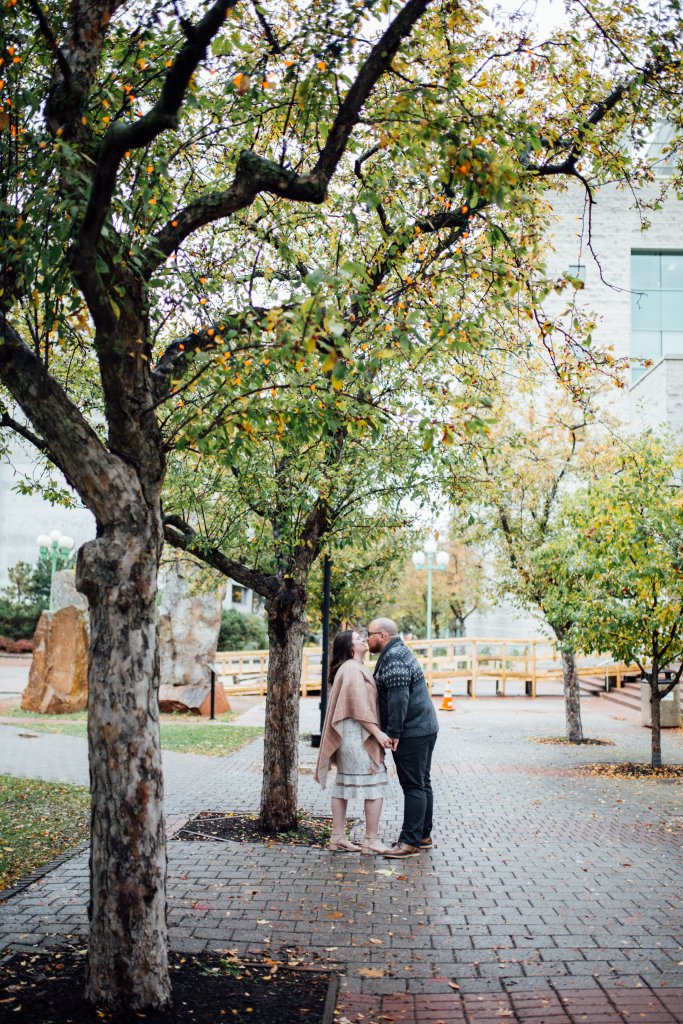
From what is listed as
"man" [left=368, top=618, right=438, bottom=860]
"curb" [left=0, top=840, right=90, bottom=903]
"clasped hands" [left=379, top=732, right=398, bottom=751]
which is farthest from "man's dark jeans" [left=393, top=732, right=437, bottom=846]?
"curb" [left=0, top=840, right=90, bottom=903]

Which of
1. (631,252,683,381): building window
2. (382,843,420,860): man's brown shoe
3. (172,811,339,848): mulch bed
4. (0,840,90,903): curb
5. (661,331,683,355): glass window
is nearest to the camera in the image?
(0,840,90,903): curb

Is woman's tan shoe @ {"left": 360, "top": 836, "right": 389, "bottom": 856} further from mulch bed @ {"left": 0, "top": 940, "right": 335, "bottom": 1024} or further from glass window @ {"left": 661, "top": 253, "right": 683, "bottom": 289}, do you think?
glass window @ {"left": 661, "top": 253, "right": 683, "bottom": 289}

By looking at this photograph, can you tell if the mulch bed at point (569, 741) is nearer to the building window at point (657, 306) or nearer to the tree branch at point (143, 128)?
the tree branch at point (143, 128)

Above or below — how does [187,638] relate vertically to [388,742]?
above

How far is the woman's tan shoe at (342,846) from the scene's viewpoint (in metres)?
7.74

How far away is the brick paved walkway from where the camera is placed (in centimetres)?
457

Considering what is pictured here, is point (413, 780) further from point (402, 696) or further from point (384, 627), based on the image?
point (384, 627)

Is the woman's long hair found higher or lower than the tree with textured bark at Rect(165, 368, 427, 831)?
lower

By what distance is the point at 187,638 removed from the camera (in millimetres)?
23000

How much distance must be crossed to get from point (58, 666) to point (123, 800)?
17448mm

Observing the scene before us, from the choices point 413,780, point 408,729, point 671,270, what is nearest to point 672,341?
point 671,270

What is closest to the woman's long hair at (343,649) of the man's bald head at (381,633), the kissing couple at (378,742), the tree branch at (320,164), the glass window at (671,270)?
the kissing couple at (378,742)

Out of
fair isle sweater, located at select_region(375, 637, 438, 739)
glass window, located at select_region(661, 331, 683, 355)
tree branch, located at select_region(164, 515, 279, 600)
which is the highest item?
glass window, located at select_region(661, 331, 683, 355)

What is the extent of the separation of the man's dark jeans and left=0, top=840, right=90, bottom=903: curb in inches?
107
